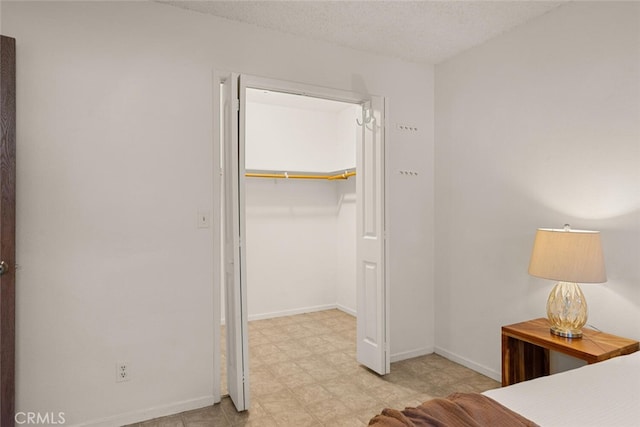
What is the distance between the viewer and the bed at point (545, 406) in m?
1.10

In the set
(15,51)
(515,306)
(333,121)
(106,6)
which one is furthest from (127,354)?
(333,121)

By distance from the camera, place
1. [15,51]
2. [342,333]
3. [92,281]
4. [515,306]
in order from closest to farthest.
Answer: [15,51] < [92,281] < [515,306] < [342,333]

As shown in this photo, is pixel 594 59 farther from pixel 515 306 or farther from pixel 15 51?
pixel 15 51

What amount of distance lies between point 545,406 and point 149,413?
2.11 meters

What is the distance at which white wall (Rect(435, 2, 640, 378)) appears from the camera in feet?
6.86

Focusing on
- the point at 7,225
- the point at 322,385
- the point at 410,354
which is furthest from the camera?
the point at 410,354

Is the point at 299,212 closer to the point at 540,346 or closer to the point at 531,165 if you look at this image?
the point at 531,165

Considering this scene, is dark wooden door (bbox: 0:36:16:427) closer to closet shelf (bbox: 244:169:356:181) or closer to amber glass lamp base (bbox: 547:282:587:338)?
closet shelf (bbox: 244:169:356:181)

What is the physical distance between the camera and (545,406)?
1.22 m

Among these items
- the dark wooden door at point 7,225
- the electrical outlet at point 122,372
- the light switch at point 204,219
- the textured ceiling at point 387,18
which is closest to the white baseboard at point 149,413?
the electrical outlet at point 122,372

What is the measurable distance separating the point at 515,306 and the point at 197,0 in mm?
2873

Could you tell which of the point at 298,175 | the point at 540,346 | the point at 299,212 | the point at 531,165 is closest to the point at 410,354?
the point at 540,346

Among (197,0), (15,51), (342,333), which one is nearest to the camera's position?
(15,51)

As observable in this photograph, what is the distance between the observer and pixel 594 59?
7.27 feet
